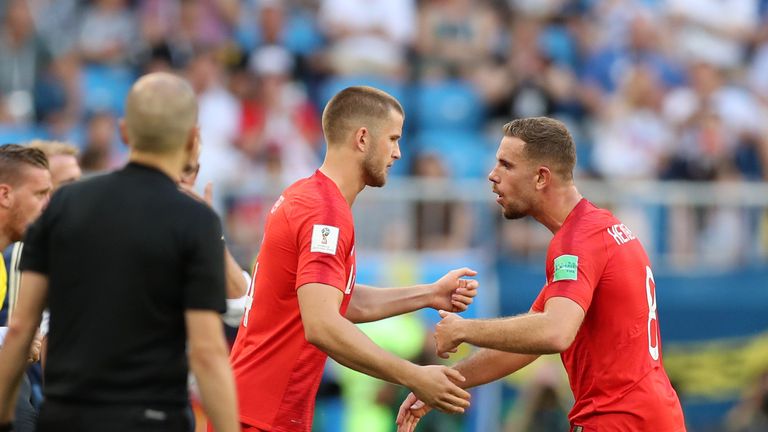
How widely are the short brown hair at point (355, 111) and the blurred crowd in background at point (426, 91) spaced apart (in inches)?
236

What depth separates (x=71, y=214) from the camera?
16.3 feet

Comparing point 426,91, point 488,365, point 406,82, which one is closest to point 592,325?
point 488,365

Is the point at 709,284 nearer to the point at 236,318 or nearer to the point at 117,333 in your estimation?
the point at 236,318

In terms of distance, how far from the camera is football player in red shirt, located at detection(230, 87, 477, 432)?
6.15 m

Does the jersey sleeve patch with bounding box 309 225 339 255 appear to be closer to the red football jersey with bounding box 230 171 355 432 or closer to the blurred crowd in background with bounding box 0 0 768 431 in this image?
the red football jersey with bounding box 230 171 355 432

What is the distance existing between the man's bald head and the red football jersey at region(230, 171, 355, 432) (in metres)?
1.52

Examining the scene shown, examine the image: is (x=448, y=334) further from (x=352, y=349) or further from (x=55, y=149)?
(x=55, y=149)

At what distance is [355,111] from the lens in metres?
6.89

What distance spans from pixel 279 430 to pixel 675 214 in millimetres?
8915

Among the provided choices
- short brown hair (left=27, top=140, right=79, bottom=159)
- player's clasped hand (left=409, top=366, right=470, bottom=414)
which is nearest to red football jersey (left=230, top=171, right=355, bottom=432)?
player's clasped hand (left=409, top=366, right=470, bottom=414)

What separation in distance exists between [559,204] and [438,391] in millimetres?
1397

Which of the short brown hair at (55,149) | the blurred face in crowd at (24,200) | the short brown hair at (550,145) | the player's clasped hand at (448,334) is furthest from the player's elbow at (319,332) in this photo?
the short brown hair at (55,149)

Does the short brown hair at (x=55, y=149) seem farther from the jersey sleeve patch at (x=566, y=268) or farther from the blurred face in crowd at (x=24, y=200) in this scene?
the jersey sleeve patch at (x=566, y=268)

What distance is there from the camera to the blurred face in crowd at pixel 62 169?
8.46 metres
